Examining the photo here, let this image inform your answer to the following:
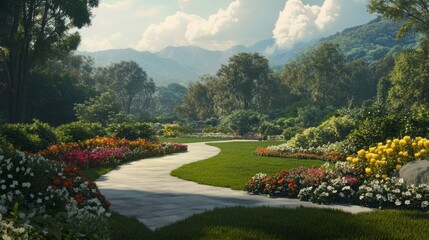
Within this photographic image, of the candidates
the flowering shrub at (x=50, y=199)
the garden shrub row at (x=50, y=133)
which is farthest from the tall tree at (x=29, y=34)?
the flowering shrub at (x=50, y=199)

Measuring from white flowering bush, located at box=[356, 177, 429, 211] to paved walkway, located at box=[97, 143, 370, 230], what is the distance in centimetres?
35

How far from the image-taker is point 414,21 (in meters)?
39.8

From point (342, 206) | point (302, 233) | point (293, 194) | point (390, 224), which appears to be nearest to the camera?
point (302, 233)

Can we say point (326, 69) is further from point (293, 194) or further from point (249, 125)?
point (293, 194)

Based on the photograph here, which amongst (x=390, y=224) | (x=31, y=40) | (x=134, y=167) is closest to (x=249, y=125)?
(x=31, y=40)

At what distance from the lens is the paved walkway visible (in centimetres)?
771

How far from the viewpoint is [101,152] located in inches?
659

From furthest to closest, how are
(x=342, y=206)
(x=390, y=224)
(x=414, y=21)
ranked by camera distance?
(x=414, y=21) → (x=342, y=206) → (x=390, y=224)

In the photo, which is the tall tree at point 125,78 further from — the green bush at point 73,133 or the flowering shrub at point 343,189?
the flowering shrub at point 343,189

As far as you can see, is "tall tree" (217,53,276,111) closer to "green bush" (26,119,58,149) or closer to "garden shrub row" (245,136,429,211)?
"green bush" (26,119,58,149)

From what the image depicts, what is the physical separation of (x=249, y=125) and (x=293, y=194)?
1489 inches

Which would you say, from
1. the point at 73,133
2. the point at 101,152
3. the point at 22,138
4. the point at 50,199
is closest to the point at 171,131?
the point at 73,133

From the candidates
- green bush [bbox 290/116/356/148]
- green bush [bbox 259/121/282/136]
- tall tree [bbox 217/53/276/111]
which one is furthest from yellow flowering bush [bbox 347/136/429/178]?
tall tree [bbox 217/53/276/111]

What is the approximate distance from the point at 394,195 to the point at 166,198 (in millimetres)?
4612
